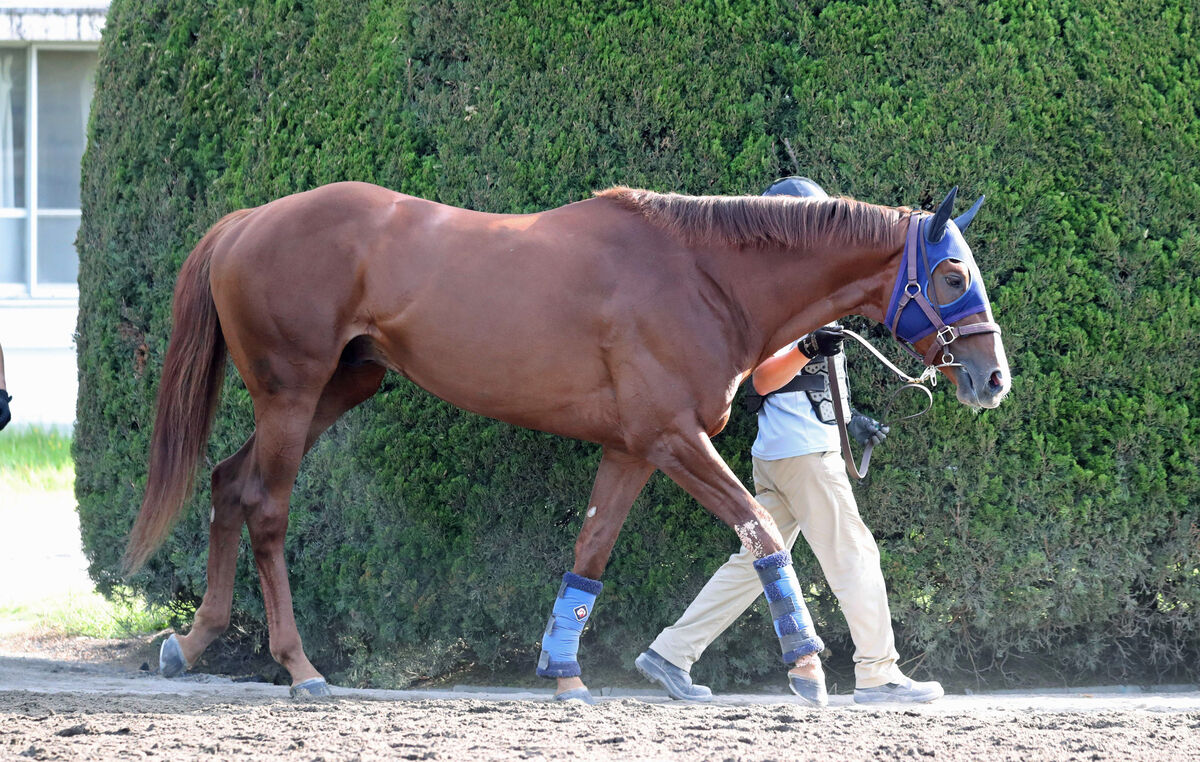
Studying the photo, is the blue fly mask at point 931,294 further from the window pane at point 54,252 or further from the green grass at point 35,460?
the window pane at point 54,252

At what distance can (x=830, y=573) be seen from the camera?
13.9 feet

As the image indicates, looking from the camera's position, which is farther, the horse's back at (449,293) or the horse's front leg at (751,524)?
the horse's back at (449,293)

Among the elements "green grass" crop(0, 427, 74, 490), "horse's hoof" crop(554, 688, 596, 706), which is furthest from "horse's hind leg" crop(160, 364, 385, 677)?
"green grass" crop(0, 427, 74, 490)

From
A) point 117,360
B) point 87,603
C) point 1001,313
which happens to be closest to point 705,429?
point 1001,313

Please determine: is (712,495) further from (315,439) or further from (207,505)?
(207,505)

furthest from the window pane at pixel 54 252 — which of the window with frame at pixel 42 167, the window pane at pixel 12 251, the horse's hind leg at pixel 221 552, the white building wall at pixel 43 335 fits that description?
the horse's hind leg at pixel 221 552

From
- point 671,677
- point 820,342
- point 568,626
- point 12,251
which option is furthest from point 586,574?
point 12,251

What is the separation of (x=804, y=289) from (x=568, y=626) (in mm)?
1472

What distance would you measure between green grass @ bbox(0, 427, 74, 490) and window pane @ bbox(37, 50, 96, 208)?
3182 mm

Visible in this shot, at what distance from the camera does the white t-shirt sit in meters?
4.18

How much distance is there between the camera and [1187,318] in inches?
178

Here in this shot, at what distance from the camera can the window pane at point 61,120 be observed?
12414 mm

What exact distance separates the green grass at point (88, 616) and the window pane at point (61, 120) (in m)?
7.49

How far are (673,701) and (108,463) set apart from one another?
2.94m
